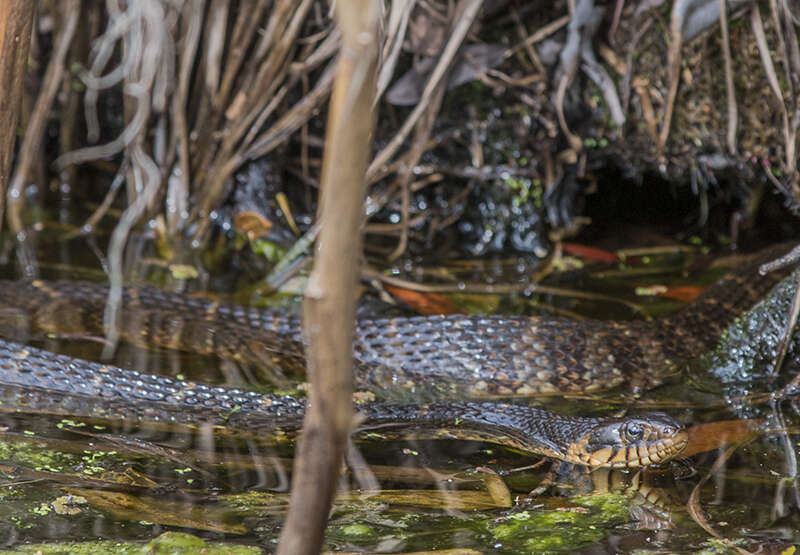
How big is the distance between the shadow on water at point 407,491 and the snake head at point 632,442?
0.22ft

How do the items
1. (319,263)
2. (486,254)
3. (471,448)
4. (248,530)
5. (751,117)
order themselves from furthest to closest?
(486,254), (751,117), (471,448), (248,530), (319,263)

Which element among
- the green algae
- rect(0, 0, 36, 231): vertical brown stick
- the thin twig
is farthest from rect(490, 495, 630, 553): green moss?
the thin twig

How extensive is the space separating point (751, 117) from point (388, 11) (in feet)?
6.49

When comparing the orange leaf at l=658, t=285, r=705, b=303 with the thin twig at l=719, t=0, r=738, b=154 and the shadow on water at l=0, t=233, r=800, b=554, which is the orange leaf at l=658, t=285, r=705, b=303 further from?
the shadow on water at l=0, t=233, r=800, b=554

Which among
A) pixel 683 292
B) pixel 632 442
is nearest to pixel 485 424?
pixel 632 442

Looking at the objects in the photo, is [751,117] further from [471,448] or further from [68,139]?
[68,139]

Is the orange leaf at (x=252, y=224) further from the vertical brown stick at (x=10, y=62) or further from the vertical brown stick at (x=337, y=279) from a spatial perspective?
the vertical brown stick at (x=337, y=279)

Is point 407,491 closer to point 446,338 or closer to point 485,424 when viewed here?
point 485,424

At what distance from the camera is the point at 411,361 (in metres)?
4.23

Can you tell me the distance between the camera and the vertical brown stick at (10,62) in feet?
7.77

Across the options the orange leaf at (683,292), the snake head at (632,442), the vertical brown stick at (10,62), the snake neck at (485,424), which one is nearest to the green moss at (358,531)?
the snake neck at (485,424)

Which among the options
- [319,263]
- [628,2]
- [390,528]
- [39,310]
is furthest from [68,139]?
[319,263]

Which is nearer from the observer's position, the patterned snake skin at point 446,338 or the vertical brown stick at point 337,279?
the vertical brown stick at point 337,279

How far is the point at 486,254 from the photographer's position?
5617 millimetres
